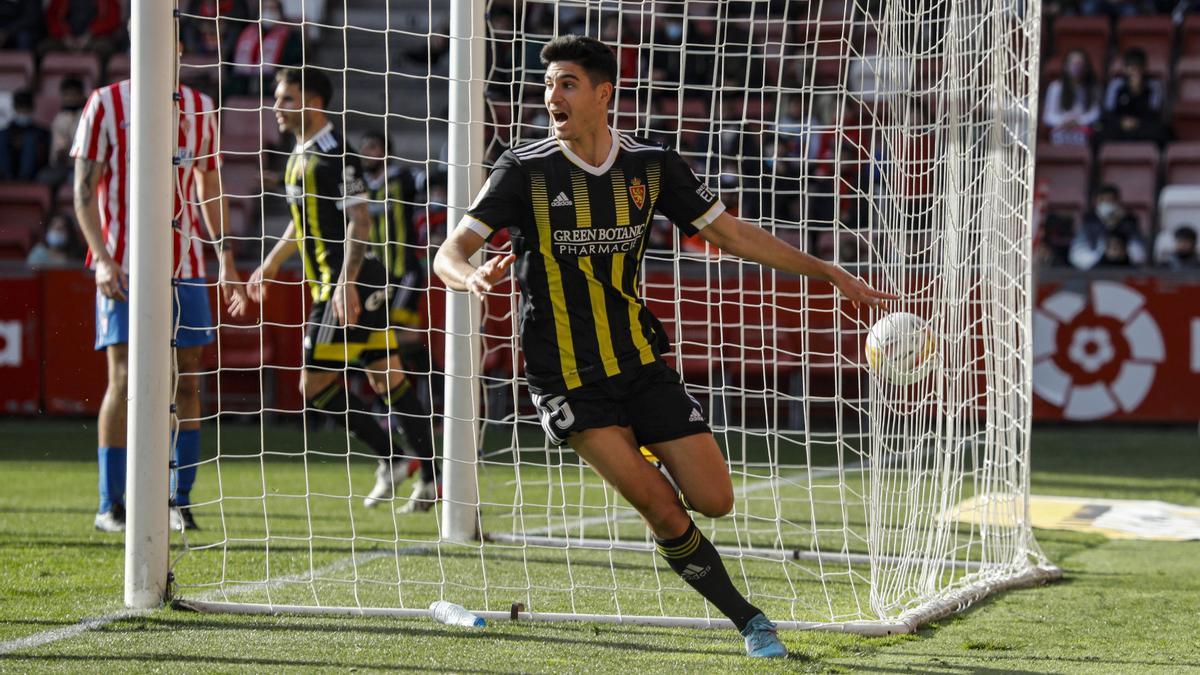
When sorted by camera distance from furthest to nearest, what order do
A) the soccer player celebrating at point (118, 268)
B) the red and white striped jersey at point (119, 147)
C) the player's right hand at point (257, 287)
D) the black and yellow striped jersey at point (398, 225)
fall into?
1. the black and yellow striped jersey at point (398, 225)
2. the soccer player celebrating at point (118, 268)
3. the red and white striped jersey at point (119, 147)
4. the player's right hand at point (257, 287)

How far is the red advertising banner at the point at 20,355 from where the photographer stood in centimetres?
1257

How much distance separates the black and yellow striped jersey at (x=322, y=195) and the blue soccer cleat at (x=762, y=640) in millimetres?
2884

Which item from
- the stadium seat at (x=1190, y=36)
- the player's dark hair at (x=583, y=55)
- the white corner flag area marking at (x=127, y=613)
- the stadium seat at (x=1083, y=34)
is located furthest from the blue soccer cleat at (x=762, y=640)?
the stadium seat at (x=1190, y=36)

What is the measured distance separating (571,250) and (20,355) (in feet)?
31.2

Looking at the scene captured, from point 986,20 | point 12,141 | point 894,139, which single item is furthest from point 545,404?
point 12,141

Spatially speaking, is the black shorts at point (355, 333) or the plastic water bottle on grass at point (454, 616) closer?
the plastic water bottle on grass at point (454, 616)

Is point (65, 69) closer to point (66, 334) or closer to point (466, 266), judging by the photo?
point (66, 334)

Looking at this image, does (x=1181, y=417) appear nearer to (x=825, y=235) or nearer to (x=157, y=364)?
(x=825, y=235)

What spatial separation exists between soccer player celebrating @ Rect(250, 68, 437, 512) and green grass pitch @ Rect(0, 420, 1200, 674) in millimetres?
426

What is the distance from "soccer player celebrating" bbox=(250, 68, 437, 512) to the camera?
689 cm

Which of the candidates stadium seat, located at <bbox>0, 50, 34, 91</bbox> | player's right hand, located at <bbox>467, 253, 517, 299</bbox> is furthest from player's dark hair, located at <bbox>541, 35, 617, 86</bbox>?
stadium seat, located at <bbox>0, 50, 34, 91</bbox>

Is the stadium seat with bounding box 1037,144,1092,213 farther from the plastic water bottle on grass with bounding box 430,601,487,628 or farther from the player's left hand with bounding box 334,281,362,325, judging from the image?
the plastic water bottle on grass with bounding box 430,601,487,628

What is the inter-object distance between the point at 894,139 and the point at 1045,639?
1815 millimetres

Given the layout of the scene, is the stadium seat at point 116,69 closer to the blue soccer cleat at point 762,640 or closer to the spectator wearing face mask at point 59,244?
the spectator wearing face mask at point 59,244
